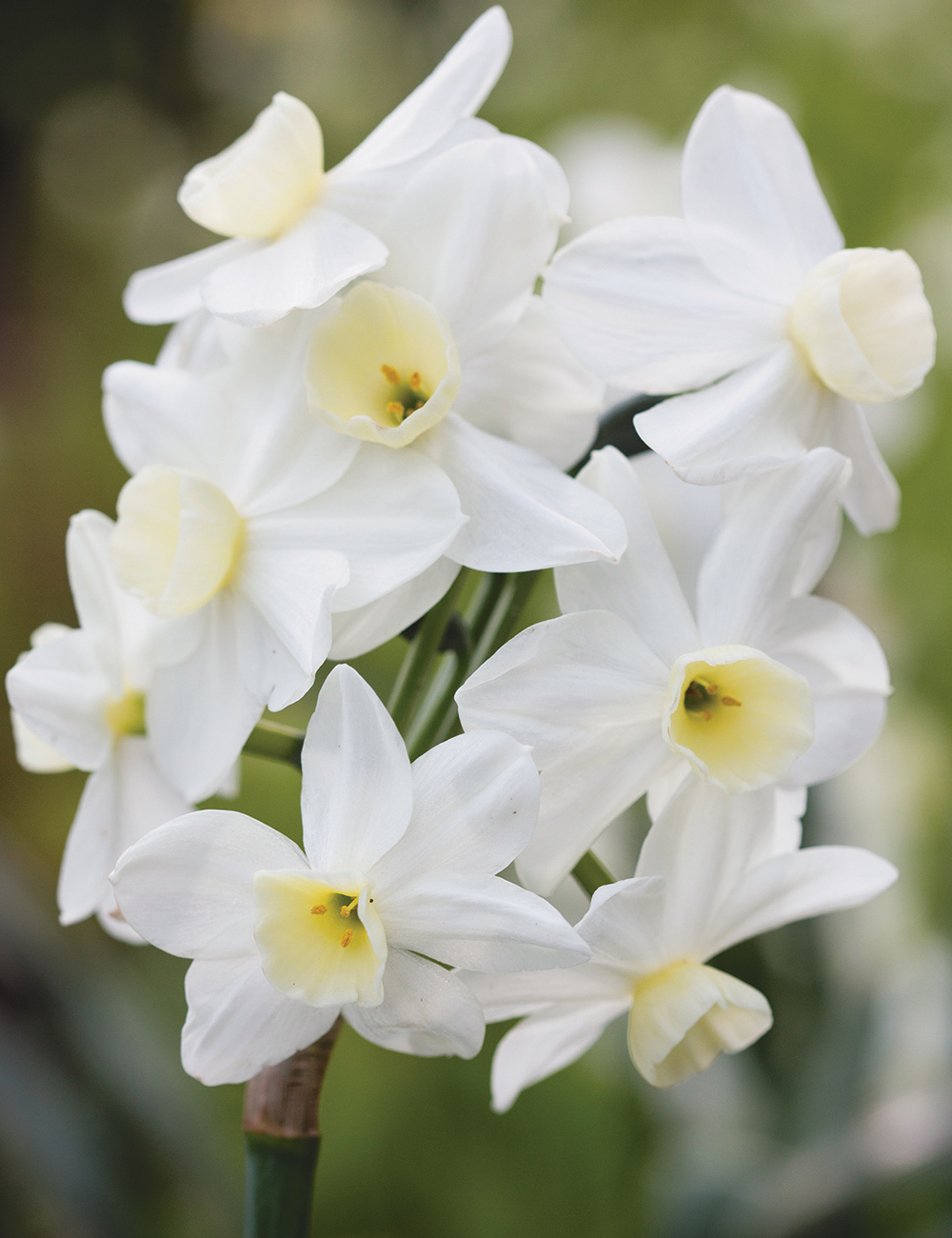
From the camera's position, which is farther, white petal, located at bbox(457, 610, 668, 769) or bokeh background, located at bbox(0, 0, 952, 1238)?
bokeh background, located at bbox(0, 0, 952, 1238)

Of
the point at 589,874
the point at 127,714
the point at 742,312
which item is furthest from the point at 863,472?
the point at 127,714

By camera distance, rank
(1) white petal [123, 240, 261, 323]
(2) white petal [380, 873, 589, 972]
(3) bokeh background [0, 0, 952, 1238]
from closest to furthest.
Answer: (2) white petal [380, 873, 589, 972] < (1) white petal [123, 240, 261, 323] < (3) bokeh background [0, 0, 952, 1238]

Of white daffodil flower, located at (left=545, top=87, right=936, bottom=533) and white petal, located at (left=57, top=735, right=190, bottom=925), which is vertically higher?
white daffodil flower, located at (left=545, top=87, right=936, bottom=533)

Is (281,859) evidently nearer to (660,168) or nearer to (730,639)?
(730,639)

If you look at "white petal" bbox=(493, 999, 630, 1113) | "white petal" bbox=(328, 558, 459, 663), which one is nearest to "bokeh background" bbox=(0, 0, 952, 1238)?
"white petal" bbox=(493, 999, 630, 1113)

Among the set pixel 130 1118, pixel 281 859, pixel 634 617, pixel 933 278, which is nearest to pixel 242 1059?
pixel 281 859

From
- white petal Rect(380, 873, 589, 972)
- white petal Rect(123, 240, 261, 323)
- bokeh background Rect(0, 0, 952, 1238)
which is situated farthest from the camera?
bokeh background Rect(0, 0, 952, 1238)

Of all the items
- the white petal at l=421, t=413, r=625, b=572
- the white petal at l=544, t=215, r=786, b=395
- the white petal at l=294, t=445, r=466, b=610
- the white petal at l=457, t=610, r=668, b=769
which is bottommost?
the white petal at l=457, t=610, r=668, b=769

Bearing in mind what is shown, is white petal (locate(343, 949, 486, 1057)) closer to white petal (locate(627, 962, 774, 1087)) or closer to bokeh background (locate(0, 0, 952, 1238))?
white petal (locate(627, 962, 774, 1087))
